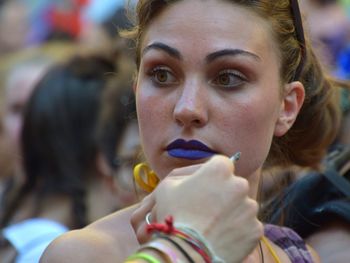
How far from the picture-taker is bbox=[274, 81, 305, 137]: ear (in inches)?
97.5

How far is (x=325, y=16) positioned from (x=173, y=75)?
4.64 m

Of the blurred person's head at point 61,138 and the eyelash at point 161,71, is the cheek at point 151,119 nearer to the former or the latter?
the eyelash at point 161,71

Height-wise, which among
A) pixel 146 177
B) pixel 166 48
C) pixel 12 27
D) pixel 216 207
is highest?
pixel 166 48

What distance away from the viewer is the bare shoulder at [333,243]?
2.78m

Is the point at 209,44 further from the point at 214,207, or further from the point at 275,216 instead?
the point at 275,216

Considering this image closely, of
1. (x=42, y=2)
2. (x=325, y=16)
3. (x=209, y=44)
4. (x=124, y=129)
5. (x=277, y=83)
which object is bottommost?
(x=42, y=2)

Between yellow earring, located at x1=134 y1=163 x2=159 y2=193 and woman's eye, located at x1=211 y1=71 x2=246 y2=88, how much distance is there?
0.33 metres

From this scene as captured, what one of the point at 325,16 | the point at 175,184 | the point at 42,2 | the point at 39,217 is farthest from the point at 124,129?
the point at 42,2

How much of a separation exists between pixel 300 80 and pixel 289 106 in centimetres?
15

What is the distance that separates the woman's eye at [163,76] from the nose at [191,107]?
62 mm

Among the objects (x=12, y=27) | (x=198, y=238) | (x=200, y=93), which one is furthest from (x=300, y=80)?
(x=12, y=27)

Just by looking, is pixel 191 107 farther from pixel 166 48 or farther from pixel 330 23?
pixel 330 23

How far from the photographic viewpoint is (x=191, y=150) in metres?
2.22

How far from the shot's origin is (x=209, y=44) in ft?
7.37
